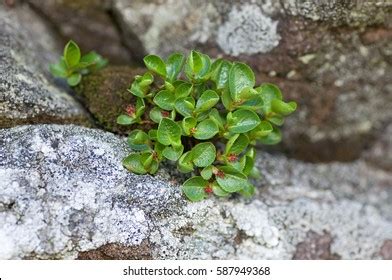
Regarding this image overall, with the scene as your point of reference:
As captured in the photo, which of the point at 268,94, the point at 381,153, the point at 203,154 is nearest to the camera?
the point at 203,154

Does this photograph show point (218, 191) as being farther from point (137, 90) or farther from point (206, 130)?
A: point (137, 90)

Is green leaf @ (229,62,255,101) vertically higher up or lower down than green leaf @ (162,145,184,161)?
higher up

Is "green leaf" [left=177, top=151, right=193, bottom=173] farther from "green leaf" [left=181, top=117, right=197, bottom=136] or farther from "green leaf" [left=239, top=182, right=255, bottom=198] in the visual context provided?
"green leaf" [left=239, top=182, right=255, bottom=198]

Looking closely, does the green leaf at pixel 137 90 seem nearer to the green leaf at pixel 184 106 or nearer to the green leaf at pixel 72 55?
the green leaf at pixel 184 106

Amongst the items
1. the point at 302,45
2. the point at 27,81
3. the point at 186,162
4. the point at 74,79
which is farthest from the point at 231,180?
the point at 27,81

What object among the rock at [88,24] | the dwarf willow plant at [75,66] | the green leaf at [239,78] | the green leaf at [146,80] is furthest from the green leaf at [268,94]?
the rock at [88,24]

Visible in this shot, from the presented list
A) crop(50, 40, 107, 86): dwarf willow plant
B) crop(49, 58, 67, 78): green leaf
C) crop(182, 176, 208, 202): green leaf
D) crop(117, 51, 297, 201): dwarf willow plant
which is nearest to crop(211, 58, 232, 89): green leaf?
crop(117, 51, 297, 201): dwarf willow plant
